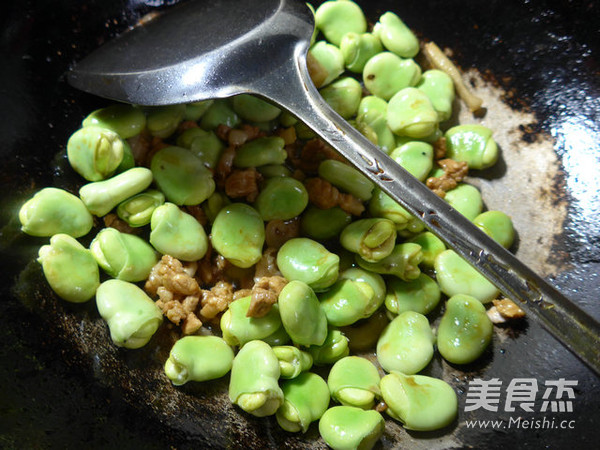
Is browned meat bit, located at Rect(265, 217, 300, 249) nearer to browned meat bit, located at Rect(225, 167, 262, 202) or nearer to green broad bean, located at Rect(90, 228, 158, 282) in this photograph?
browned meat bit, located at Rect(225, 167, 262, 202)

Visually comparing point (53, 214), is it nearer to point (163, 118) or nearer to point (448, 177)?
point (163, 118)

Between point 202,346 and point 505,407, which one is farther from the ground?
point 505,407

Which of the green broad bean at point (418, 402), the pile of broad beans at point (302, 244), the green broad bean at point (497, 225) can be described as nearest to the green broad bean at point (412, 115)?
the pile of broad beans at point (302, 244)

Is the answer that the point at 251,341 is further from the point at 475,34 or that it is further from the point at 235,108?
the point at 475,34

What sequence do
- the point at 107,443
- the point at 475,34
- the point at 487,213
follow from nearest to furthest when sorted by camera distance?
1. the point at 107,443
2. the point at 487,213
3. the point at 475,34

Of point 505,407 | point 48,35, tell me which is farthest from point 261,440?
point 48,35

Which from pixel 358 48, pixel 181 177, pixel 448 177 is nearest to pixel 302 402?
pixel 181 177
